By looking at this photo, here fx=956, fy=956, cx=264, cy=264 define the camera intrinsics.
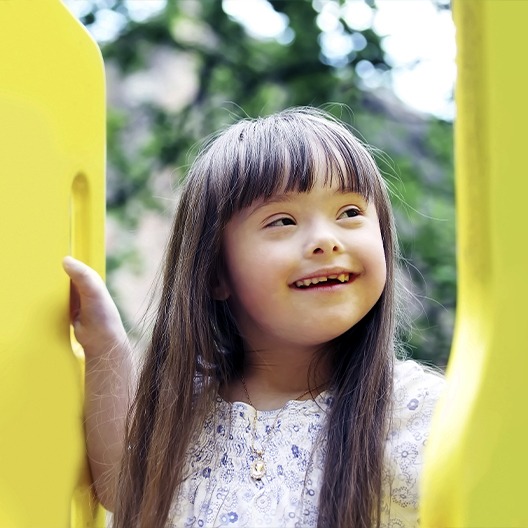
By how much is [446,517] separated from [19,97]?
715mm

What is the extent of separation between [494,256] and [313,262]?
0.96ft

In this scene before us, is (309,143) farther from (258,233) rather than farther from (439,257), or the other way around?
(439,257)

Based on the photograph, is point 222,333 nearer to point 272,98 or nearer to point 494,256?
point 494,256

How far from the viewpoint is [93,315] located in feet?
4.00

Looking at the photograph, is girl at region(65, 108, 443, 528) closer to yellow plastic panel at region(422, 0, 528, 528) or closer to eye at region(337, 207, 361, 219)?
eye at region(337, 207, 361, 219)

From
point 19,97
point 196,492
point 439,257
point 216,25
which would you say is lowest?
point 439,257

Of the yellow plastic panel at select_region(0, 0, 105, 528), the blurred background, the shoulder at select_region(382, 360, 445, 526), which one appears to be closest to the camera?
the shoulder at select_region(382, 360, 445, 526)

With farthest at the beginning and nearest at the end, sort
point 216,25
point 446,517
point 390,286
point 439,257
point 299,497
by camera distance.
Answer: point 216,25
point 439,257
point 390,286
point 299,497
point 446,517

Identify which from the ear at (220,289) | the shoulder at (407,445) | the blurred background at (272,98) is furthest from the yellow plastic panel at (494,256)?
the blurred background at (272,98)

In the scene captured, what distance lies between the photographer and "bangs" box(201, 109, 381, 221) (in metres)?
1.09

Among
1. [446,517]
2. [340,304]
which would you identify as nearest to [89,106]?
[340,304]

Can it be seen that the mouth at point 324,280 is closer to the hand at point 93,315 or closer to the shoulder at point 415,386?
the shoulder at point 415,386

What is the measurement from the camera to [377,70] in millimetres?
3379

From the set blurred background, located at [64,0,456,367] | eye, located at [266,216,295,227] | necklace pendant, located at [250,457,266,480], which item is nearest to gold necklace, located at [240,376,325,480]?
necklace pendant, located at [250,457,266,480]
